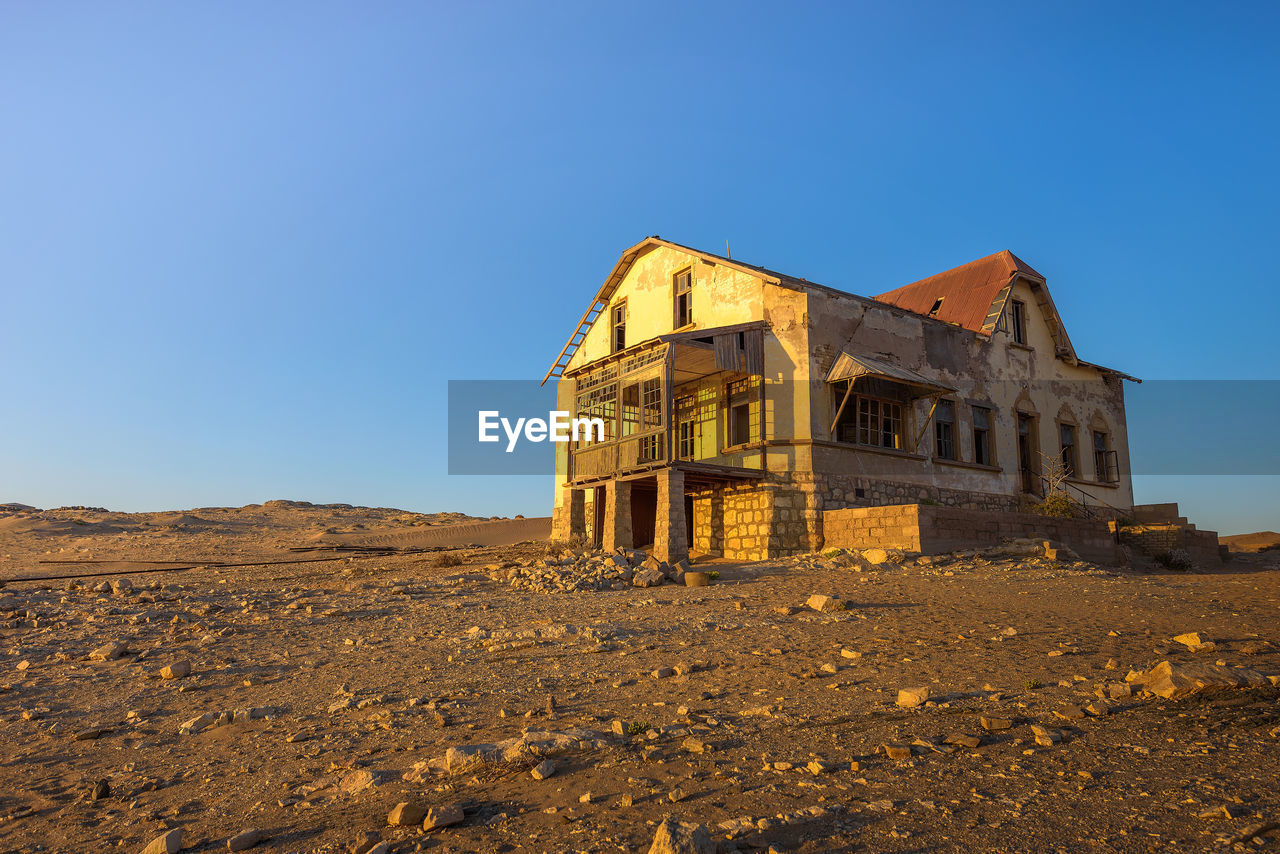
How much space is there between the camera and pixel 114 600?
1148 cm

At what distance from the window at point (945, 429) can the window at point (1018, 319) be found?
13.9ft

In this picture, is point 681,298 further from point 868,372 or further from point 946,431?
point 946,431

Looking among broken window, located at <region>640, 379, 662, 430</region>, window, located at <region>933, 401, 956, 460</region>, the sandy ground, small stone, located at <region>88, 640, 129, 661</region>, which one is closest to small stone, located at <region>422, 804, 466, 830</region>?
the sandy ground

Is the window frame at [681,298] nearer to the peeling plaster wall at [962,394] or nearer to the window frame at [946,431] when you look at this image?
the peeling plaster wall at [962,394]

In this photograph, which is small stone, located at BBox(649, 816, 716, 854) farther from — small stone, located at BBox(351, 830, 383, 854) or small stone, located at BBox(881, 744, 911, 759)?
small stone, located at BBox(881, 744, 911, 759)

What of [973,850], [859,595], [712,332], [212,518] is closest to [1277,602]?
[859,595]

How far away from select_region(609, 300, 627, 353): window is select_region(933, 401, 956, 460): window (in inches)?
331

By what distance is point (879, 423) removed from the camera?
1981 centimetres

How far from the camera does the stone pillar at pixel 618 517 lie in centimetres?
1778

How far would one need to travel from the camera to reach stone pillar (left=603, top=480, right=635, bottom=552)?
58.3ft

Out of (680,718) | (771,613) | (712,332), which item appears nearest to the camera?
(680,718)

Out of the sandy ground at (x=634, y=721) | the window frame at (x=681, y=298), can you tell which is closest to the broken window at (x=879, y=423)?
the window frame at (x=681, y=298)

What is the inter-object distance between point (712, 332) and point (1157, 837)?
48.5ft

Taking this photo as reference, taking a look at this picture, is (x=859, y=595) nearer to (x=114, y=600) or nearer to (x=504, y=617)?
(x=504, y=617)
